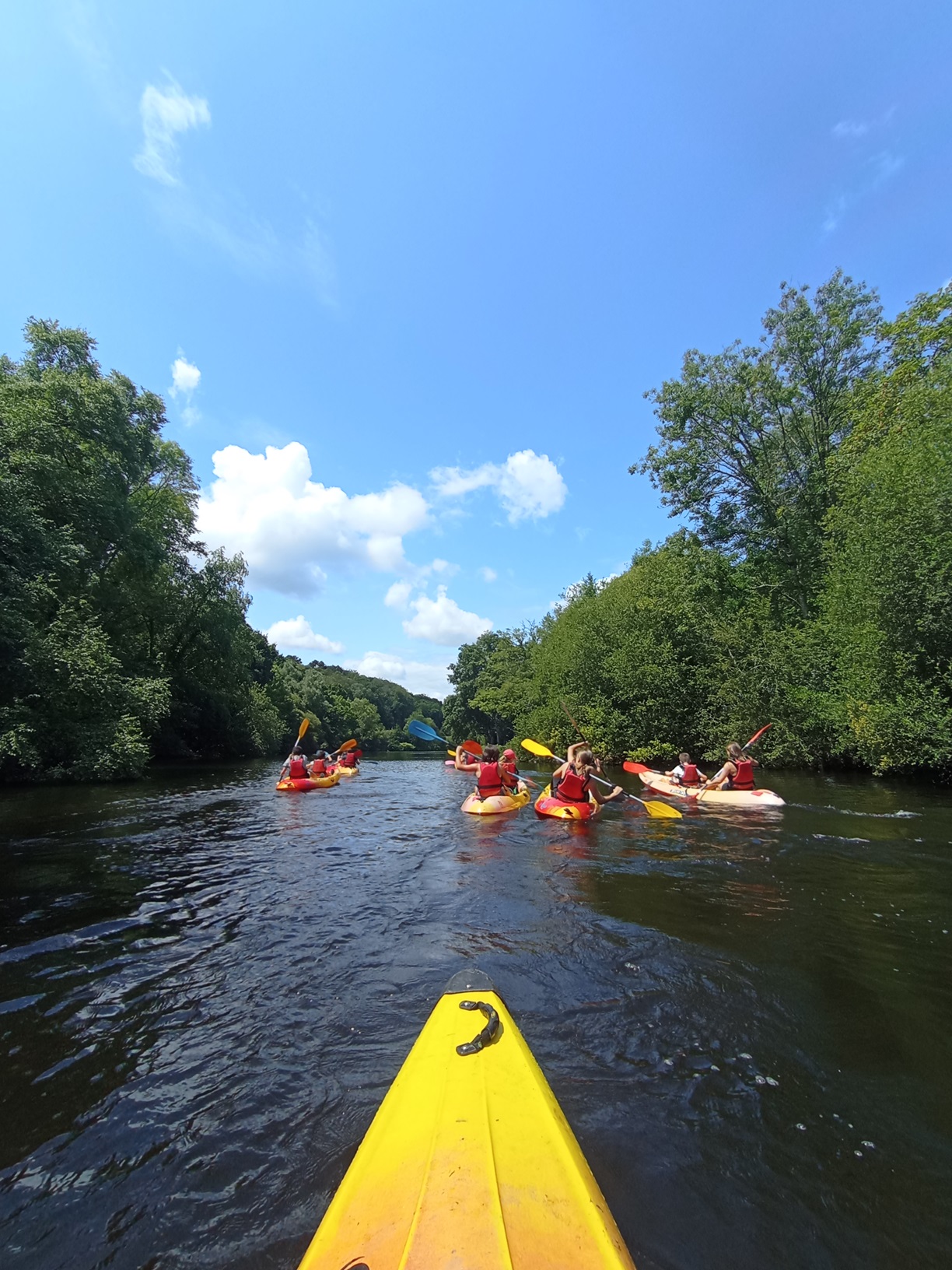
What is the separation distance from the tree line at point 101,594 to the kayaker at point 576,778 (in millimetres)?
12359

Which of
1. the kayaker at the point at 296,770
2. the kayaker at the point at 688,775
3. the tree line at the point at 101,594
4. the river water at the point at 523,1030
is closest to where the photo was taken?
the river water at the point at 523,1030

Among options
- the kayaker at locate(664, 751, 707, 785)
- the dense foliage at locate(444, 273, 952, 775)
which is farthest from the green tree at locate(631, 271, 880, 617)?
the kayaker at locate(664, 751, 707, 785)

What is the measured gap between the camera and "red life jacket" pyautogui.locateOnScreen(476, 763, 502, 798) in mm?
11602

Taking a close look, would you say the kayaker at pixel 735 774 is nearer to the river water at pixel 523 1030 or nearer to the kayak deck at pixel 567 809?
the kayak deck at pixel 567 809

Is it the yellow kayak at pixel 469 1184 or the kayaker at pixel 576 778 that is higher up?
the kayaker at pixel 576 778

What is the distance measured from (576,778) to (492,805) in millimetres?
2102

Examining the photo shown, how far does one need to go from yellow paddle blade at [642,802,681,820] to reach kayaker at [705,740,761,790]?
201cm

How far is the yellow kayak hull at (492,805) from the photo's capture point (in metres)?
11.1

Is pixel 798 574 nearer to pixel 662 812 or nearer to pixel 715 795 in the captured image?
pixel 715 795

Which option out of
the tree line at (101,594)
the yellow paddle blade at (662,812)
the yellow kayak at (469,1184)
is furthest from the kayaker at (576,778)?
the tree line at (101,594)

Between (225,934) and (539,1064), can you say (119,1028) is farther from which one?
(539,1064)

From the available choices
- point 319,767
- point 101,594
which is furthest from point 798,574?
point 101,594

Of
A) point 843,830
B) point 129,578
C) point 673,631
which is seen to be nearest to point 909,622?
point 843,830

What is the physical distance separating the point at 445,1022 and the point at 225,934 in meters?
2.88
